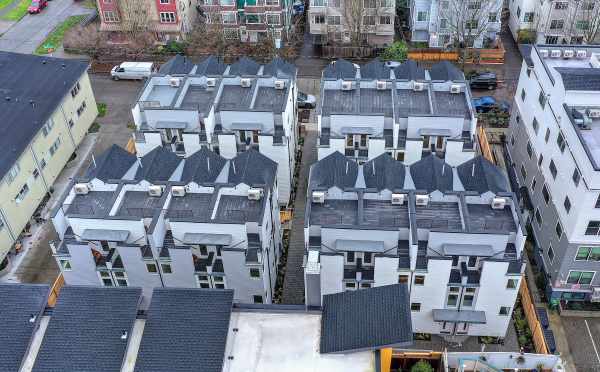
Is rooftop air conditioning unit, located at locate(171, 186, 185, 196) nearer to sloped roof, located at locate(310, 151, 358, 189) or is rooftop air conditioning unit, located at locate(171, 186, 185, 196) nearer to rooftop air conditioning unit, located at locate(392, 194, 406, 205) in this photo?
sloped roof, located at locate(310, 151, 358, 189)

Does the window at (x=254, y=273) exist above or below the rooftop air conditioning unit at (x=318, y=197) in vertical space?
below

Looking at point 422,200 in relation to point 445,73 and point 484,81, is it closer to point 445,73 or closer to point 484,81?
point 445,73

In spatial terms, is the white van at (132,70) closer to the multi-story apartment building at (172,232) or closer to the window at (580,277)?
the multi-story apartment building at (172,232)

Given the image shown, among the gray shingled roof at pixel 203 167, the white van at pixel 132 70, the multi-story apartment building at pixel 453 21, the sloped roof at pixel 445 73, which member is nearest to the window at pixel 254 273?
the gray shingled roof at pixel 203 167

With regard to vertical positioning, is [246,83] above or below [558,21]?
above

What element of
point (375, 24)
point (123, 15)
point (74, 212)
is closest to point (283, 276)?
point (74, 212)

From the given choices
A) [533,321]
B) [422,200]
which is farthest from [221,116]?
[533,321]
